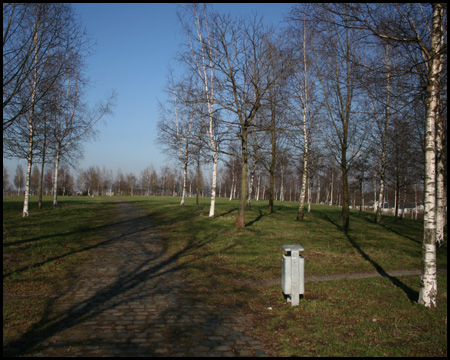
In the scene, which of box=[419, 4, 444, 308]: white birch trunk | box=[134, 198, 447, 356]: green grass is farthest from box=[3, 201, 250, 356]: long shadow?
box=[419, 4, 444, 308]: white birch trunk

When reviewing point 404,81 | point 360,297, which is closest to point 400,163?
point 404,81

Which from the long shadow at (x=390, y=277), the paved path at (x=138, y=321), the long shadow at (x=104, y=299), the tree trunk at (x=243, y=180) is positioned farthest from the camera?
the tree trunk at (x=243, y=180)

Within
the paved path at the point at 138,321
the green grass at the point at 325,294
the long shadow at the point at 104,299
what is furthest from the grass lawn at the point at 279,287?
the paved path at the point at 138,321

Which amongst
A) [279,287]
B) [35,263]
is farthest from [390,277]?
[35,263]

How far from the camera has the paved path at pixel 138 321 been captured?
4246 millimetres

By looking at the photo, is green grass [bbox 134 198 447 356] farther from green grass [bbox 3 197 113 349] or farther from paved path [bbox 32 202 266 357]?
green grass [bbox 3 197 113 349]

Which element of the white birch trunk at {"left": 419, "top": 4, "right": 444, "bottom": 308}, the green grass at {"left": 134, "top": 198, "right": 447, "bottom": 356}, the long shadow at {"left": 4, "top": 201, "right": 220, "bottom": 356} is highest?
the white birch trunk at {"left": 419, "top": 4, "right": 444, "bottom": 308}

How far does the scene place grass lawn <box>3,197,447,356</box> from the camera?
4715 mm

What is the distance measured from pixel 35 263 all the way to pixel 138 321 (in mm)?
5114

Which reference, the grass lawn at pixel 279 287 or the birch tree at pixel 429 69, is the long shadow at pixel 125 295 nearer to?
the grass lawn at pixel 279 287

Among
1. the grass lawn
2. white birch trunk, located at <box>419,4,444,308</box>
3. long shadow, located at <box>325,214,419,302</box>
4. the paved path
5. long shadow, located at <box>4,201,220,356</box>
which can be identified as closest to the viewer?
the paved path

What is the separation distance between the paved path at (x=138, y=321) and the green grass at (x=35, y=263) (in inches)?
14.9

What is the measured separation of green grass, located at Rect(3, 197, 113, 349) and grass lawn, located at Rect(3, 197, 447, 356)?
0.02 metres

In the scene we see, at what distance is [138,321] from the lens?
5.19 m
